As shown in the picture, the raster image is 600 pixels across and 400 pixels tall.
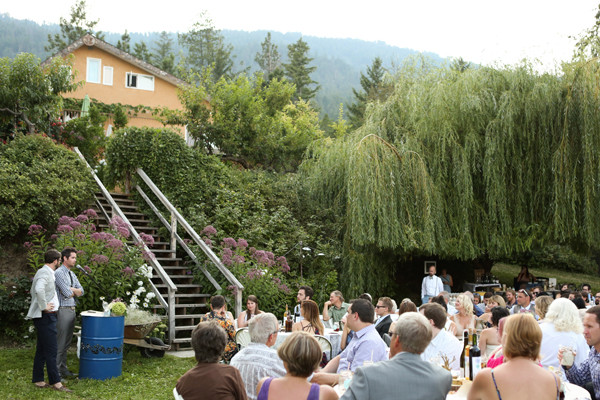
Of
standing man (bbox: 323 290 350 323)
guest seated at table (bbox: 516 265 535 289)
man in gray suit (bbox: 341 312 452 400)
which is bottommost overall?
guest seated at table (bbox: 516 265 535 289)

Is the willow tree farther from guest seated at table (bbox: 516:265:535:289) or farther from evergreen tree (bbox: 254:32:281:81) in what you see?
evergreen tree (bbox: 254:32:281:81)

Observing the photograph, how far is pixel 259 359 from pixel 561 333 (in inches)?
116

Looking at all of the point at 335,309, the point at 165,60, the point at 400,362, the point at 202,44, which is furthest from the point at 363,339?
the point at 202,44

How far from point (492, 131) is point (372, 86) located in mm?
35672

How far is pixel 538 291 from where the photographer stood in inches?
463

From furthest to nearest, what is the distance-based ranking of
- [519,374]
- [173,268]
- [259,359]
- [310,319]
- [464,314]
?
[173,268] → [464,314] → [310,319] → [259,359] → [519,374]

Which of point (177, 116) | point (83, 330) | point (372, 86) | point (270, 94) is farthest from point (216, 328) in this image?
point (372, 86)

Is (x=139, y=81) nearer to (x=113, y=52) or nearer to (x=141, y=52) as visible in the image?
(x=113, y=52)

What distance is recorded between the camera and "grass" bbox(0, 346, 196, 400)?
23.8ft

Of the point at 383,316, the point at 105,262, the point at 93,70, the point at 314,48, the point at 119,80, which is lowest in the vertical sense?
the point at 383,316

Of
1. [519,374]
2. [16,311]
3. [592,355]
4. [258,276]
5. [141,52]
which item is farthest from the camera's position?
[141,52]

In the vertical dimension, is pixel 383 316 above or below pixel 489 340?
below

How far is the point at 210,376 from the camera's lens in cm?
385

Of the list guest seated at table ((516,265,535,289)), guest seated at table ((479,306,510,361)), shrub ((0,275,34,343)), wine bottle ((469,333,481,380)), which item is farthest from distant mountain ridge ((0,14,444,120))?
wine bottle ((469,333,481,380))
